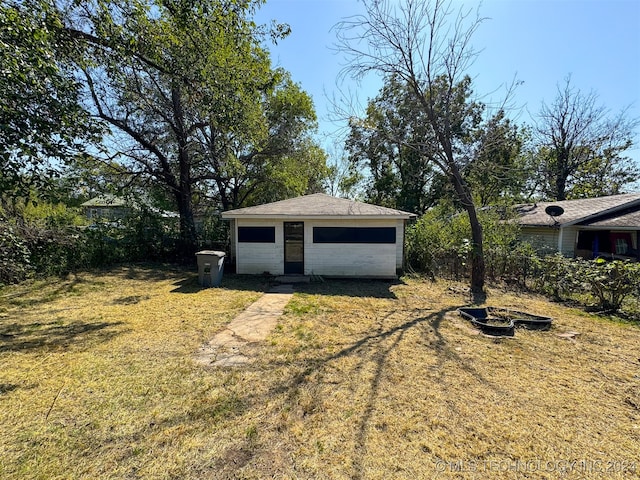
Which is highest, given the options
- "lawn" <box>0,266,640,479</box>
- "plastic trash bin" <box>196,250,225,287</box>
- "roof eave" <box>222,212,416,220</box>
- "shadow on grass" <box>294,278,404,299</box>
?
"roof eave" <box>222,212,416,220</box>

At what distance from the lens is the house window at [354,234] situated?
8758 mm

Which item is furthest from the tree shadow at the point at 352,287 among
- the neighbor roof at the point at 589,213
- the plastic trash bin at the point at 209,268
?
the neighbor roof at the point at 589,213

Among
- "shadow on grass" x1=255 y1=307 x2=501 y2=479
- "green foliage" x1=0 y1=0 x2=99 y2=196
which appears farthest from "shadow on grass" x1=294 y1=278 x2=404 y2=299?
"green foliage" x1=0 y1=0 x2=99 y2=196

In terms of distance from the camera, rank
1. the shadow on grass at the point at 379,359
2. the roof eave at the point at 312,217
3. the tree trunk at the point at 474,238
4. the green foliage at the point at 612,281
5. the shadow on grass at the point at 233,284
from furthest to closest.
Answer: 1. the roof eave at the point at 312,217
2. the shadow on grass at the point at 233,284
3. the tree trunk at the point at 474,238
4. the green foliage at the point at 612,281
5. the shadow on grass at the point at 379,359

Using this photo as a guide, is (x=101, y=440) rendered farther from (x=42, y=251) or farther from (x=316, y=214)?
(x=42, y=251)

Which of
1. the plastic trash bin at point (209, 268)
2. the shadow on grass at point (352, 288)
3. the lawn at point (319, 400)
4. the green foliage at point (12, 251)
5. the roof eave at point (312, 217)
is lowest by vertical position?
the lawn at point (319, 400)

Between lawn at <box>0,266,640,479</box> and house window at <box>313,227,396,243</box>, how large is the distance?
3.69 m

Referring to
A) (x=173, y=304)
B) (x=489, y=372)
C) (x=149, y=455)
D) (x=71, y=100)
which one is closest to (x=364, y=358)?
(x=489, y=372)

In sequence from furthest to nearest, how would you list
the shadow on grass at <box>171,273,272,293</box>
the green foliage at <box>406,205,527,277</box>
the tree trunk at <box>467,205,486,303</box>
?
the green foliage at <box>406,205,527,277</box> → the shadow on grass at <box>171,273,272,293</box> → the tree trunk at <box>467,205,486,303</box>

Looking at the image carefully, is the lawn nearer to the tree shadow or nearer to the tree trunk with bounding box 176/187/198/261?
the tree shadow

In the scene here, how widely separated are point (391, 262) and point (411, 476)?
704 cm

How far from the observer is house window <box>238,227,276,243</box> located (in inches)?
359

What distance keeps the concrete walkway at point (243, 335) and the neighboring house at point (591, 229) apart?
35.3 ft

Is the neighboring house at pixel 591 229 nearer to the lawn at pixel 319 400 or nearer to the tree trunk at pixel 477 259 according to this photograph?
the tree trunk at pixel 477 259
